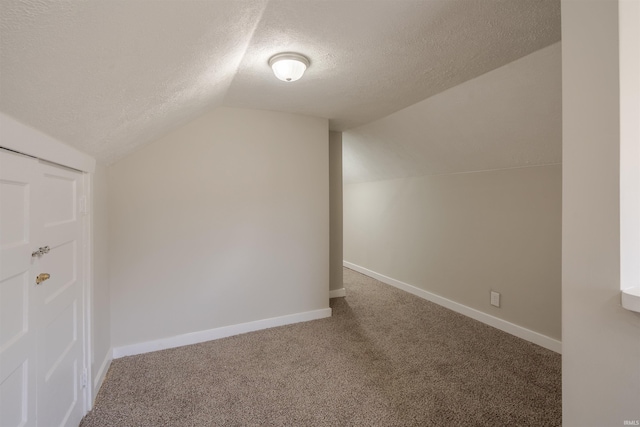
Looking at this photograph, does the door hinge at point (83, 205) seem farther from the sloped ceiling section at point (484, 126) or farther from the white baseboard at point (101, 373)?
the sloped ceiling section at point (484, 126)

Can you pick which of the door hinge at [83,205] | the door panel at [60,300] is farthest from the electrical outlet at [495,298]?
the door hinge at [83,205]

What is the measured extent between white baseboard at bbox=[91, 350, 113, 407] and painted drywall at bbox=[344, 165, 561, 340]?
3.37 m

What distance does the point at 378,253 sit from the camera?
4.64m

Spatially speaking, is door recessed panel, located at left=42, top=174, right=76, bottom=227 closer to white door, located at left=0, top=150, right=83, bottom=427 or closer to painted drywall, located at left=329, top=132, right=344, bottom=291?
white door, located at left=0, top=150, right=83, bottom=427

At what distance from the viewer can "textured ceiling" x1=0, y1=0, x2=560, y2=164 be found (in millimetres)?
798

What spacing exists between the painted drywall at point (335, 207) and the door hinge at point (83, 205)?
260 cm

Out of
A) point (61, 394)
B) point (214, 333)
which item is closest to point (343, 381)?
point (214, 333)

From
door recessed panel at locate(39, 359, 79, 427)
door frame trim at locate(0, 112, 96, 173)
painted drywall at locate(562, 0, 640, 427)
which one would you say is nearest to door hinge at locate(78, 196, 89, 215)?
door frame trim at locate(0, 112, 96, 173)

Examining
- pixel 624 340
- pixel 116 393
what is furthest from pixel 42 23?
pixel 116 393

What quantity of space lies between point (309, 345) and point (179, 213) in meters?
1.64

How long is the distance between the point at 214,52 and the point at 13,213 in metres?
1.09

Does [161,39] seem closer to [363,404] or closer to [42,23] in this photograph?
[42,23]

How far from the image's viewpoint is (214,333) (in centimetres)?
267

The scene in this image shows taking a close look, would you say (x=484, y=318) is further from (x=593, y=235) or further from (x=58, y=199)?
(x=58, y=199)
